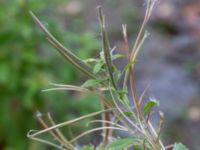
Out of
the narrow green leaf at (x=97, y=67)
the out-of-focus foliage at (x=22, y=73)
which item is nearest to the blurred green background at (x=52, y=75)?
the out-of-focus foliage at (x=22, y=73)

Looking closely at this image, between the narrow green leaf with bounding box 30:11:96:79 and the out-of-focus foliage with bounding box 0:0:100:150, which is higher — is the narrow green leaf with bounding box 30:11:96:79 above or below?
above

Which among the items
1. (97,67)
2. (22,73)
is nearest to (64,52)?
(97,67)

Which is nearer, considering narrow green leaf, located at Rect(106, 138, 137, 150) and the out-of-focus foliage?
narrow green leaf, located at Rect(106, 138, 137, 150)

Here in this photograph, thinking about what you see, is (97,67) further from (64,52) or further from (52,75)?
(52,75)

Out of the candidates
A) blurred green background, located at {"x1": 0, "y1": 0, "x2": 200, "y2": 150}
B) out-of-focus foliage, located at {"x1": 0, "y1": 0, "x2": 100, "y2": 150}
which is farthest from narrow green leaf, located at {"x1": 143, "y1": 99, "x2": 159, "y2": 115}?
out-of-focus foliage, located at {"x1": 0, "y1": 0, "x2": 100, "y2": 150}

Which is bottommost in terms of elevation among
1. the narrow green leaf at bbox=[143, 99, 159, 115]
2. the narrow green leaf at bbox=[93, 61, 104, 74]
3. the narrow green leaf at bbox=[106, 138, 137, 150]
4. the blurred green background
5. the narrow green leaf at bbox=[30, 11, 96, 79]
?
the blurred green background

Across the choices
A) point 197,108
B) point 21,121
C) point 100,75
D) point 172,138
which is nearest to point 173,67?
point 197,108

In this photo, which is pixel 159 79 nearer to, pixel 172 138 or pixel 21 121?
pixel 172 138

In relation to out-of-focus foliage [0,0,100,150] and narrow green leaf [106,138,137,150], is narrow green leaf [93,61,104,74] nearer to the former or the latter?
narrow green leaf [106,138,137,150]

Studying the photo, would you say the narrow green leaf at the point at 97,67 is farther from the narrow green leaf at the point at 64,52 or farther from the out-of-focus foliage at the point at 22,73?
the out-of-focus foliage at the point at 22,73
